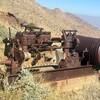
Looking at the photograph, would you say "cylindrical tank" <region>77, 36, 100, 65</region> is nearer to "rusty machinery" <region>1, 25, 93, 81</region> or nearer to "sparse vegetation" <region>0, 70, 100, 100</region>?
"rusty machinery" <region>1, 25, 93, 81</region>

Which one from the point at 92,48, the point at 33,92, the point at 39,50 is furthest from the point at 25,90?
the point at 92,48

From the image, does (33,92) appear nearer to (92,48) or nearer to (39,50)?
(39,50)

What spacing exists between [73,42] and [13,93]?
487 centimetres

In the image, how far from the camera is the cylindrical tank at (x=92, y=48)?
468 inches

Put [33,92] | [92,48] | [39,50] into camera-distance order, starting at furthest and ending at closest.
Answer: [39,50] < [92,48] < [33,92]

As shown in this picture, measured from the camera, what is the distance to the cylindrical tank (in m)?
11.9

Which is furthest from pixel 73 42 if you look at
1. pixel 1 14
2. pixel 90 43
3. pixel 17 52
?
pixel 1 14

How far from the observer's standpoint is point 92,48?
39.7 feet

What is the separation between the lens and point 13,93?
830 cm

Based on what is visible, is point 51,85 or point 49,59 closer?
point 51,85

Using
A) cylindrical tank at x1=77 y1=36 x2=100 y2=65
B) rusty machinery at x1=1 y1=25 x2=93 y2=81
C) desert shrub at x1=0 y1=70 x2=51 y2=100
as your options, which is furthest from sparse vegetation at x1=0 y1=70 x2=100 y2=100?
cylindrical tank at x1=77 y1=36 x2=100 y2=65

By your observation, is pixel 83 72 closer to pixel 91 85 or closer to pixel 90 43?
pixel 91 85

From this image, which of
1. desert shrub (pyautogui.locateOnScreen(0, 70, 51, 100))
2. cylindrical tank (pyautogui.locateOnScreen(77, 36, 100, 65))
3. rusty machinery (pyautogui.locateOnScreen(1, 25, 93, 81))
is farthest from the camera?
cylindrical tank (pyautogui.locateOnScreen(77, 36, 100, 65))

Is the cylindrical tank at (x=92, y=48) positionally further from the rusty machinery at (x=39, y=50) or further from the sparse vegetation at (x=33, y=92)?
the sparse vegetation at (x=33, y=92)
